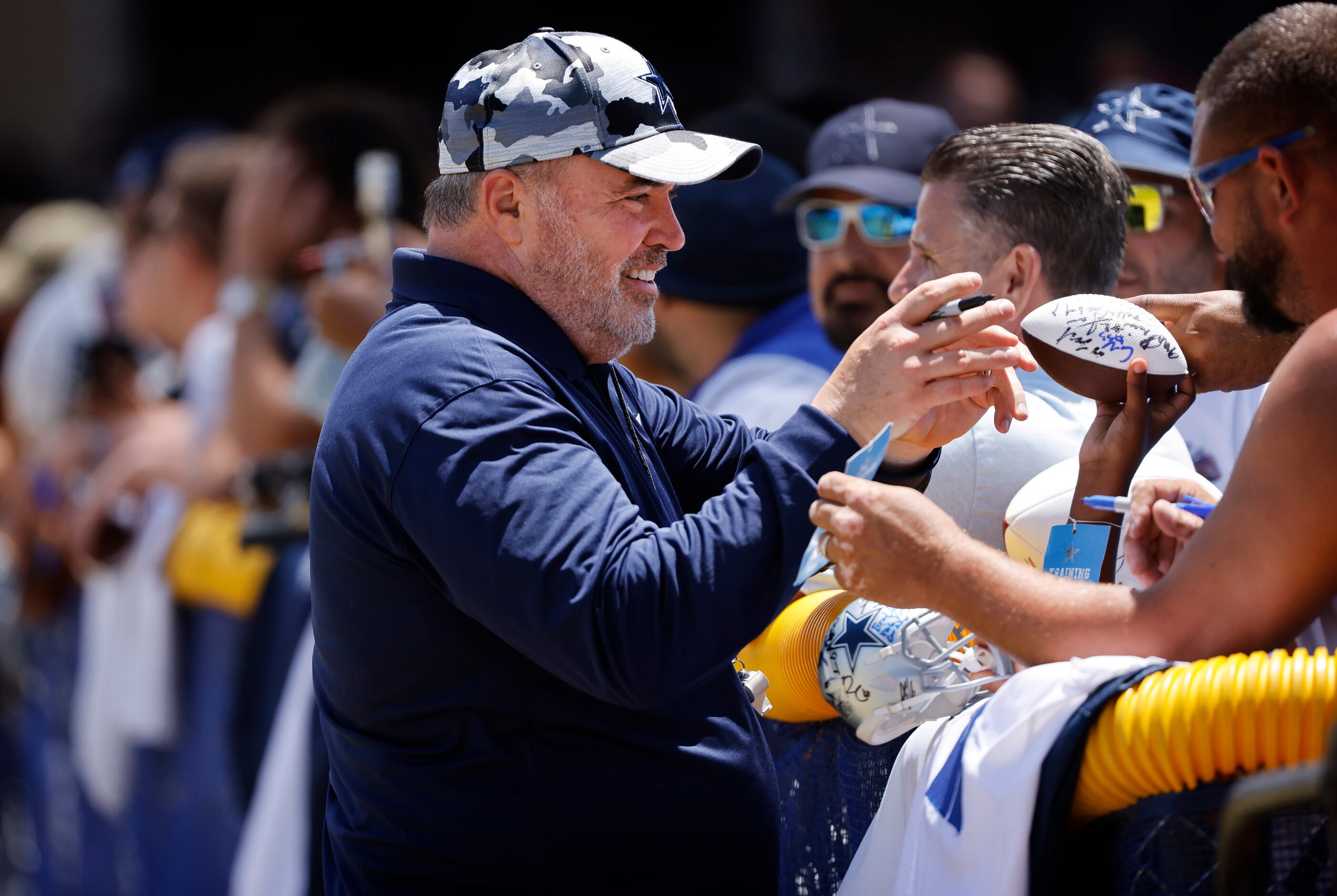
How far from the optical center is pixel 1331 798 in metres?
1.30

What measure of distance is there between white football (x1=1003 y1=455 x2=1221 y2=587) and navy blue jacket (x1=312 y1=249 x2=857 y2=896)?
1.67 feet

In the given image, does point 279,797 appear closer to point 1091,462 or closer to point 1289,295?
point 1091,462

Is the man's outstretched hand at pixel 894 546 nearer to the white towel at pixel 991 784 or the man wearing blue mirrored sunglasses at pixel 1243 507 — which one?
the man wearing blue mirrored sunglasses at pixel 1243 507

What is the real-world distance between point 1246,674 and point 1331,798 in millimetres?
348

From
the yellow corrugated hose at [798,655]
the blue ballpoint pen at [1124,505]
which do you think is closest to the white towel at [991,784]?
the blue ballpoint pen at [1124,505]

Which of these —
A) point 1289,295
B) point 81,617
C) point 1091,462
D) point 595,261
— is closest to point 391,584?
point 595,261

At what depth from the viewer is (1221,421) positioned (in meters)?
3.10

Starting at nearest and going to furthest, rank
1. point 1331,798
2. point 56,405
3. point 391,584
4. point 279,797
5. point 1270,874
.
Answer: point 1331,798 < point 1270,874 < point 391,584 < point 279,797 < point 56,405

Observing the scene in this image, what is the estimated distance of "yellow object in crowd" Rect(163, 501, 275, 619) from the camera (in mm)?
4980

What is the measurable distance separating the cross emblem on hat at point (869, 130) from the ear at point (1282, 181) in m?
1.85

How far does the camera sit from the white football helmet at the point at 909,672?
2209mm

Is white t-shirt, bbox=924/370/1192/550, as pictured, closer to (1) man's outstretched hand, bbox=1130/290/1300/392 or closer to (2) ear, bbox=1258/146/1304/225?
(1) man's outstretched hand, bbox=1130/290/1300/392

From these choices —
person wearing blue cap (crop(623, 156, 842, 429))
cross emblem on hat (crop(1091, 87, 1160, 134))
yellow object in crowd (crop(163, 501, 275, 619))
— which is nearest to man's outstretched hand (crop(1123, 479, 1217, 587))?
cross emblem on hat (crop(1091, 87, 1160, 134))

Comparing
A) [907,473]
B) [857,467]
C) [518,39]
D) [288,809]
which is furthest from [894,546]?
[518,39]
